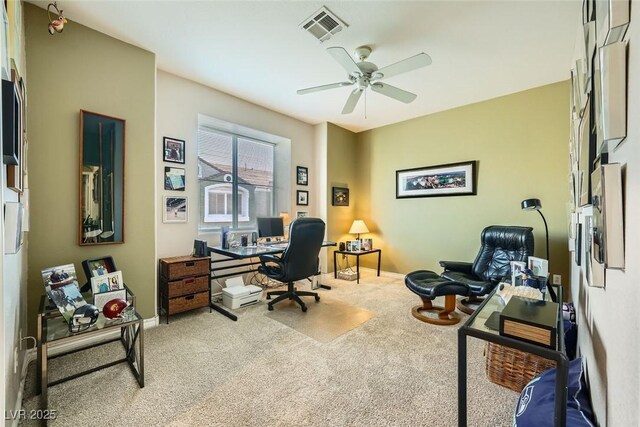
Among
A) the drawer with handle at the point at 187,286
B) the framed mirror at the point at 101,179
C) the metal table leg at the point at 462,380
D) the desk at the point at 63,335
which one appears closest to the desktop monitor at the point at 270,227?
the drawer with handle at the point at 187,286

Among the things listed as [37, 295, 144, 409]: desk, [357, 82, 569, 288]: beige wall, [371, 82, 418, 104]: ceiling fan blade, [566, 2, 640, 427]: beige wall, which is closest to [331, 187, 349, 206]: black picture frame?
[357, 82, 569, 288]: beige wall

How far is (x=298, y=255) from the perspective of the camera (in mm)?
3102

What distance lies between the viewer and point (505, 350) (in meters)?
1.81

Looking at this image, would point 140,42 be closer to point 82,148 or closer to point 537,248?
point 82,148

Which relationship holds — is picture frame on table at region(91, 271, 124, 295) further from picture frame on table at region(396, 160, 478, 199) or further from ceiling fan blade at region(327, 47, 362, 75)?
picture frame on table at region(396, 160, 478, 199)

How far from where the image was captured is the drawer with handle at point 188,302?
111 inches

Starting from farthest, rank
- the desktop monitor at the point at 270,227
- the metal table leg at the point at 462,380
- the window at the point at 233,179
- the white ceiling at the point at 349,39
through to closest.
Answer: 1. the desktop monitor at the point at 270,227
2. the window at the point at 233,179
3. the white ceiling at the point at 349,39
4. the metal table leg at the point at 462,380

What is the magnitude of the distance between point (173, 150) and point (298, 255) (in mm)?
1938

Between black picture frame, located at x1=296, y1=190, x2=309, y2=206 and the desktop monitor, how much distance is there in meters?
0.69

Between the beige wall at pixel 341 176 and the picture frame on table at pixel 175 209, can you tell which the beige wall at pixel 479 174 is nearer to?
the beige wall at pixel 341 176

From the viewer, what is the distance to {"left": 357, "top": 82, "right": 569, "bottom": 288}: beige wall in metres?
3.38

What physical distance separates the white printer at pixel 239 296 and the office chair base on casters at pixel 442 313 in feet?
6.21

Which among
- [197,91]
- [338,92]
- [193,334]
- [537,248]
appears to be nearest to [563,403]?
[193,334]

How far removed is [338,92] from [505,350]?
3.26m
